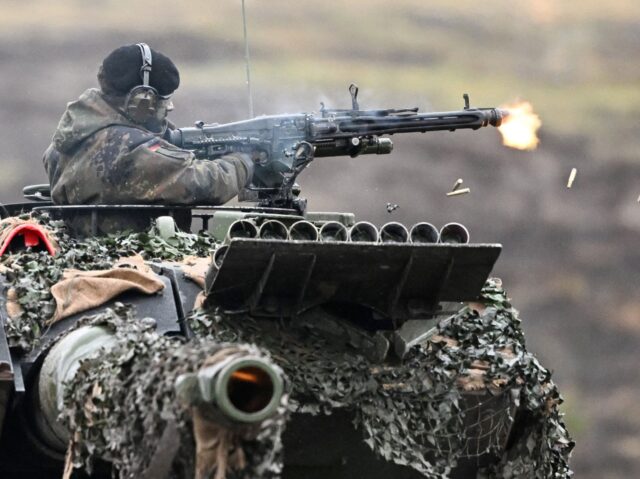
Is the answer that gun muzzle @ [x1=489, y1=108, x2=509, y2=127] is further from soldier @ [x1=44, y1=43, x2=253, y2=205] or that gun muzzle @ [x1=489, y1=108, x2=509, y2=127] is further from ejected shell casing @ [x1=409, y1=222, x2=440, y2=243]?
ejected shell casing @ [x1=409, y1=222, x2=440, y2=243]

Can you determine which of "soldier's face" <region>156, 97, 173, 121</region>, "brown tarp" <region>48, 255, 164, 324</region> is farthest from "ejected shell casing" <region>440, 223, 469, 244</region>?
"soldier's face" <region>156, 97, 173, 121</region>

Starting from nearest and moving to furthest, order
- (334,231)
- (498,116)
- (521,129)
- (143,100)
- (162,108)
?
(334,231) → (143,100) → (162,108) → (498,116) → (521,129)

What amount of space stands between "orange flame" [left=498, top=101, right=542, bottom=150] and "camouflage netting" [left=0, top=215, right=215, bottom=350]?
3806mm

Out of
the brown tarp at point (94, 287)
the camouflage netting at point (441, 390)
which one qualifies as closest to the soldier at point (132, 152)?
the brown tarp at point (94, 287)

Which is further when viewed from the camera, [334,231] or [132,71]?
[132,71]

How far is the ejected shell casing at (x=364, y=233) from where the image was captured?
11516mm

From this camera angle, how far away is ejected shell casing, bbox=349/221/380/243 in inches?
453

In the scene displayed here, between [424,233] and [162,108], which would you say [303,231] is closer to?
[424,233]

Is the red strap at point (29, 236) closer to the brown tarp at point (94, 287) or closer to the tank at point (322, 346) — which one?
the tank at point (322, 346)

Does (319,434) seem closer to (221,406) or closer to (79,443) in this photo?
(79,443)

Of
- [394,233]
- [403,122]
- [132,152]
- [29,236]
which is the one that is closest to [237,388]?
[394,233]

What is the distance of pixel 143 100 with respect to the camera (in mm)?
14055

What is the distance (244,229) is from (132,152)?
2597 millimetres

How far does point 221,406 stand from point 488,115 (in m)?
7.38
